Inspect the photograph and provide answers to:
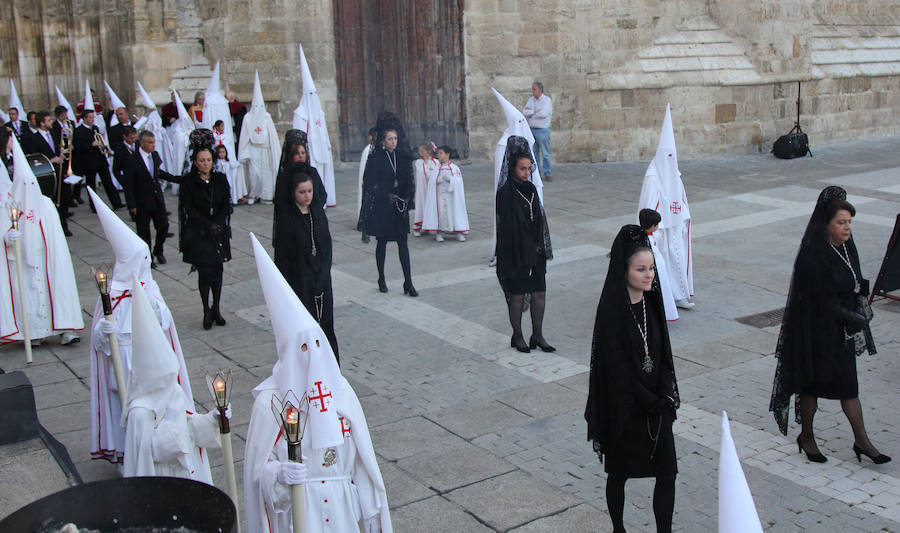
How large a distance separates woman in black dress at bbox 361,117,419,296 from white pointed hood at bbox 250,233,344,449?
5.64 meters

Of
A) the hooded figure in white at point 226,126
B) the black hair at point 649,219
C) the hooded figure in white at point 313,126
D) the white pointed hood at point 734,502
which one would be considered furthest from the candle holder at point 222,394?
the hooded figure in white at point 226,126

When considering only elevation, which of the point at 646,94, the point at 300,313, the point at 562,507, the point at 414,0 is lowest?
the point at 562,507

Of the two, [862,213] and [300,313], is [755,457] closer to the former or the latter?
[300,313]

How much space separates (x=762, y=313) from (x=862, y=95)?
1372 centimetres

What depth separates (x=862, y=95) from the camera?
20922 millimetres

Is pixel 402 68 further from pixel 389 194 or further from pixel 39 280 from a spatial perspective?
pixel 39 280

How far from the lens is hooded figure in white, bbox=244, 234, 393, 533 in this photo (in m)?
4.06

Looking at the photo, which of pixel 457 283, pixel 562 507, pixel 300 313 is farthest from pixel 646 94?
pixel 300 313

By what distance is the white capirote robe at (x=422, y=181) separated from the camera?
12508 millimetres

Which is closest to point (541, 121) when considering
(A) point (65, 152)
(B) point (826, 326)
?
(A) point (65, 152)

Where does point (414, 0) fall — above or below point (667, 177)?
above

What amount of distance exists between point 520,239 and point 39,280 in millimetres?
4373

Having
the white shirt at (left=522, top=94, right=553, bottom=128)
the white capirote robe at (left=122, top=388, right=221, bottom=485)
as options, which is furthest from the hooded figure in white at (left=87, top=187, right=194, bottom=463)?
the white shirt at (left=522, top=94, right=553, bottom=128)

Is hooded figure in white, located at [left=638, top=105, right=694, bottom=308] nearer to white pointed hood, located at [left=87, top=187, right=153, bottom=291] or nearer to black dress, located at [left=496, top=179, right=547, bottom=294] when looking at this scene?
black dress, located at [left=496, top=179, right=547, bottom=294]
